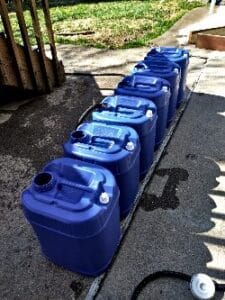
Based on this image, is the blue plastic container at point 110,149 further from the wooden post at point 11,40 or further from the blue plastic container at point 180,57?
the wooden post at point 11,40

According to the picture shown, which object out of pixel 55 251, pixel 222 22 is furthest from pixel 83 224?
pixel 222 22

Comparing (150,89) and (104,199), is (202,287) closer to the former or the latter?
(104,199)

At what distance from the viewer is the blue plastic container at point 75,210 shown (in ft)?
9.05

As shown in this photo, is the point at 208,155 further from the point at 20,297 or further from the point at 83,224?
the point at 20,297

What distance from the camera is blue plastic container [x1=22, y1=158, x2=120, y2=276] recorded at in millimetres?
2758

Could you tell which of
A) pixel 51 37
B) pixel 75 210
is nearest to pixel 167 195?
pixel 75 210

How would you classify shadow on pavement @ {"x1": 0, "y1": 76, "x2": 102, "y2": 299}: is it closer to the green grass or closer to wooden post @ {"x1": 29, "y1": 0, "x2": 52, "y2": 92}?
wooden post @ {"x1": 29, "y1": 0, "x2": 52, "y2": 92}

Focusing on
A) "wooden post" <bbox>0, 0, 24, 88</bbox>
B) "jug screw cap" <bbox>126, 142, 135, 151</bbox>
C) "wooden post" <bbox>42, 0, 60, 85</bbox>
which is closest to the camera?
"jug screw cap" <bbox>126, 142, 135, 151</bbox>

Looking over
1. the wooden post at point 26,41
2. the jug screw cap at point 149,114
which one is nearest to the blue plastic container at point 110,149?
the jug screw cap at point 149,114

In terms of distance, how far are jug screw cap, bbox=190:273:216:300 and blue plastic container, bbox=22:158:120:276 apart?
2.98 ft

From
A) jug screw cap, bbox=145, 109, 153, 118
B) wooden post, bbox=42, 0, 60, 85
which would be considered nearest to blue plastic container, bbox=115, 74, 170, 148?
jug screw cap, bbox=145, 109, 153, 118

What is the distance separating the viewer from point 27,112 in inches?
254

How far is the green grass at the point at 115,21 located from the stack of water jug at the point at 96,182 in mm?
5524

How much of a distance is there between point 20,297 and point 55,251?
1.93 ft
